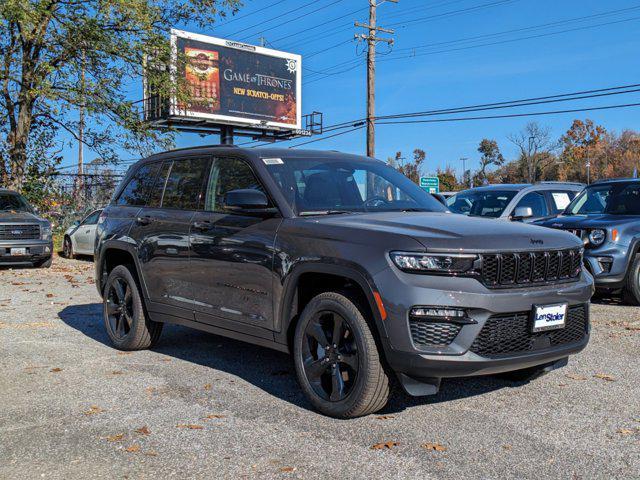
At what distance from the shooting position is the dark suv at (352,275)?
4.11 meters

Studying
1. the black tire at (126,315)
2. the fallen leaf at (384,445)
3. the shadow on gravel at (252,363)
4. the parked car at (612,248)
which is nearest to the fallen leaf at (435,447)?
the fallen leaf at (384,445)

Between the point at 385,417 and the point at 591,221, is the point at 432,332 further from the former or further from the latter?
the point at 591,221

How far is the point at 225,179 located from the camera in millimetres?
5754

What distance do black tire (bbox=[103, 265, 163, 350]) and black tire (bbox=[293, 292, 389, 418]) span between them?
2355 millimetres

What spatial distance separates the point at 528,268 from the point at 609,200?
21.7ft

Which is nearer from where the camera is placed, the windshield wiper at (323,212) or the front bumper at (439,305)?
the front bumper at (439,305)

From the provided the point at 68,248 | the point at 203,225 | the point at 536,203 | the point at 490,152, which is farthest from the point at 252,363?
the point at 490,152

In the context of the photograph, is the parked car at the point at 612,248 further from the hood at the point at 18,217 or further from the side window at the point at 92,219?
the side window at the point at 92,219

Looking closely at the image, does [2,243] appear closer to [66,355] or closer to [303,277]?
[66,355]

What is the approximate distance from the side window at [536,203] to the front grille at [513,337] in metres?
7.20

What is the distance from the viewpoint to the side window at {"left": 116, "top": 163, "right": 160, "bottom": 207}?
6805 millimetres

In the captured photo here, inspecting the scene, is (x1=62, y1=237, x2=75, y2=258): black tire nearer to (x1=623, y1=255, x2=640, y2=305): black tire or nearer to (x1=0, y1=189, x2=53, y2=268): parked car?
(x1=0, y1=189, x2=53, y2=268): parked car

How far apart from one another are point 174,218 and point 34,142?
1899 centimetres

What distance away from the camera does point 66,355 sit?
21.5 ft
